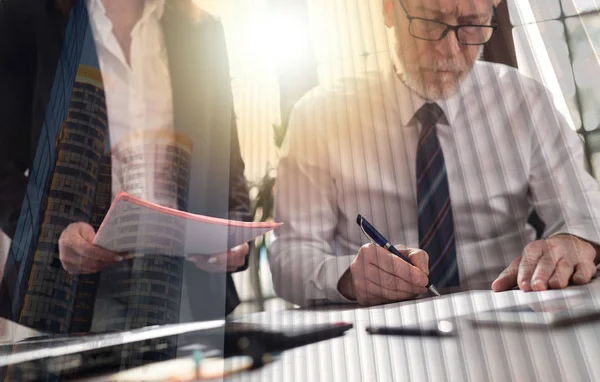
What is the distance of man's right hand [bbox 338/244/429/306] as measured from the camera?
0.76m

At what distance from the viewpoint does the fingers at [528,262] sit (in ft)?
2.30

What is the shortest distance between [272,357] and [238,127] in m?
0.46

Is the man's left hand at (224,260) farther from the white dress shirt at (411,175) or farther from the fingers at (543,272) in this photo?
the fingers at (543,272)

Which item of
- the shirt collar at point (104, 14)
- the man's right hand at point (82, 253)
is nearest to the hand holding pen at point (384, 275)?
the man's right hand at point (82, 253)

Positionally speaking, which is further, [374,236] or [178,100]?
[178,100]

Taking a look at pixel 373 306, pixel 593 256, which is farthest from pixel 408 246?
pixel 593 256

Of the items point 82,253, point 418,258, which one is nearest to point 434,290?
point 418,258

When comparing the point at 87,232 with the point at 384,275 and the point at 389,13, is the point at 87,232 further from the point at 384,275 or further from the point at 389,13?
the point at 389,13

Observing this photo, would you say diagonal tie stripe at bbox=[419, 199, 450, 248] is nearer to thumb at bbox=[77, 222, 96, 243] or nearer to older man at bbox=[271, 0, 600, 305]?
older man at bbox=[271, 0, 600, 305]

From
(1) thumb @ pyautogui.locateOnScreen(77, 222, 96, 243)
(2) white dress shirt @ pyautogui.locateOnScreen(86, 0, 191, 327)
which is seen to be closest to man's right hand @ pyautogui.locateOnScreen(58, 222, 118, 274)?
(1) thumb @ pyautogui.locateOnScreen(77, 222, 96, 243)

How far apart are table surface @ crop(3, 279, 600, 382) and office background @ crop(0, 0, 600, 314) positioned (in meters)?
0.12

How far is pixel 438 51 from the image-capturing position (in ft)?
2.93

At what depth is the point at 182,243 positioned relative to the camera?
3.03 ft

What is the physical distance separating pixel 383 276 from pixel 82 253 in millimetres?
594
